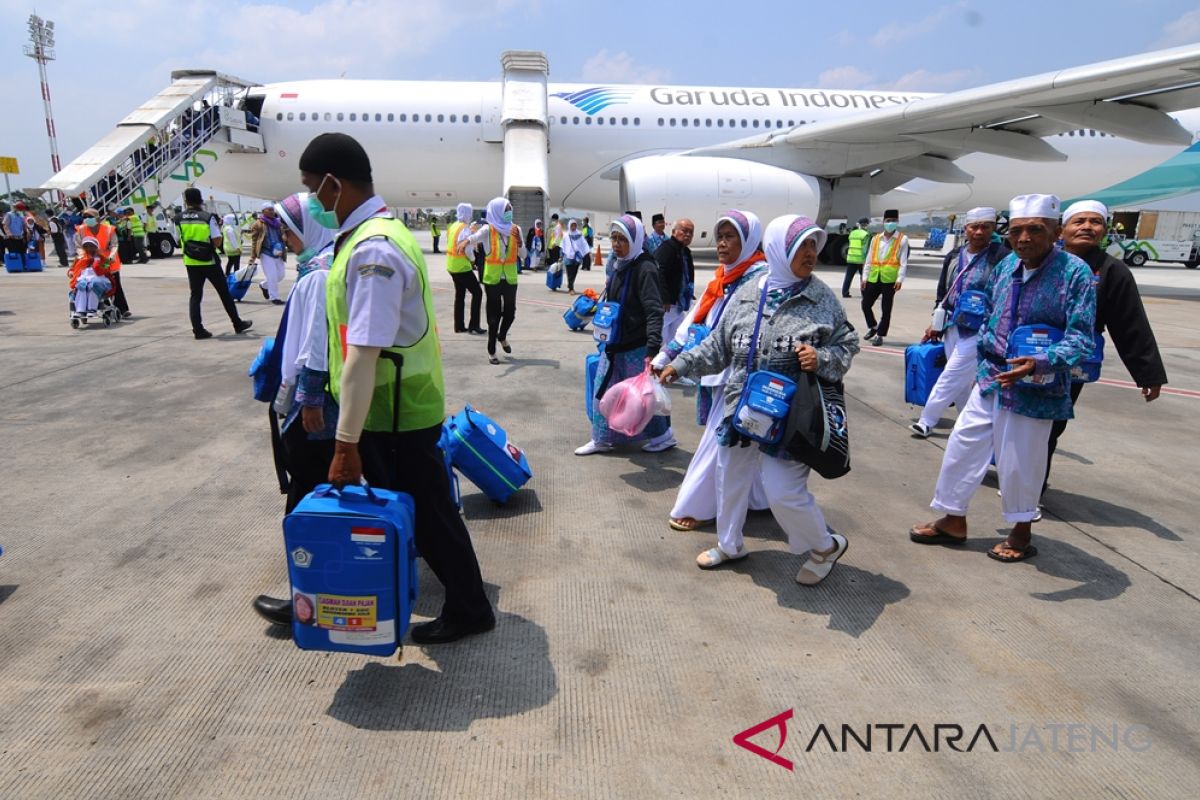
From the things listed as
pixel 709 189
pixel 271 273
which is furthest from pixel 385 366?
pixel 709 189

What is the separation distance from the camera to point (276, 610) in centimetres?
296

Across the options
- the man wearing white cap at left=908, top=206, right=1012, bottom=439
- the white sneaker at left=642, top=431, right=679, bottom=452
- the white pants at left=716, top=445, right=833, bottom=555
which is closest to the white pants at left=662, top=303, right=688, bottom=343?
the white sneaker at left=642, top=431, right=679, bottom=452

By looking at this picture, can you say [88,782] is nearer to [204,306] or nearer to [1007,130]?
[204,306]

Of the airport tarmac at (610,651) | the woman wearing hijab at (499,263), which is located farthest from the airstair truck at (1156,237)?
the airport tarmac at (610,651)

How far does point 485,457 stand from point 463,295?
566 centimetres

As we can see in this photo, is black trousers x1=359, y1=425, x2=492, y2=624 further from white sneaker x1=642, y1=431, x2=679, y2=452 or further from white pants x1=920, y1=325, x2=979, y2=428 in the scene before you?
white pants x1=920, y1=325, x2=979, y2=428

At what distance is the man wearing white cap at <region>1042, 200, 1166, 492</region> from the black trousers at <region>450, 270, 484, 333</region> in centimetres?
648

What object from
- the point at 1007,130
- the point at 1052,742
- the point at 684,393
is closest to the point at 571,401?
the point at 684,393

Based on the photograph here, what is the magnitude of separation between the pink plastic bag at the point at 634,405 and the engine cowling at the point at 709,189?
1303 cm

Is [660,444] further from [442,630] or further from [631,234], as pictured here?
[442,630]

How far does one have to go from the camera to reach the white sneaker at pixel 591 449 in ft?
17.1

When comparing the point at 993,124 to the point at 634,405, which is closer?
the point at 634,405

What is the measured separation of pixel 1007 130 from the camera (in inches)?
627

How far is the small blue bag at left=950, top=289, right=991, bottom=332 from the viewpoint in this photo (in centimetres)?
537
